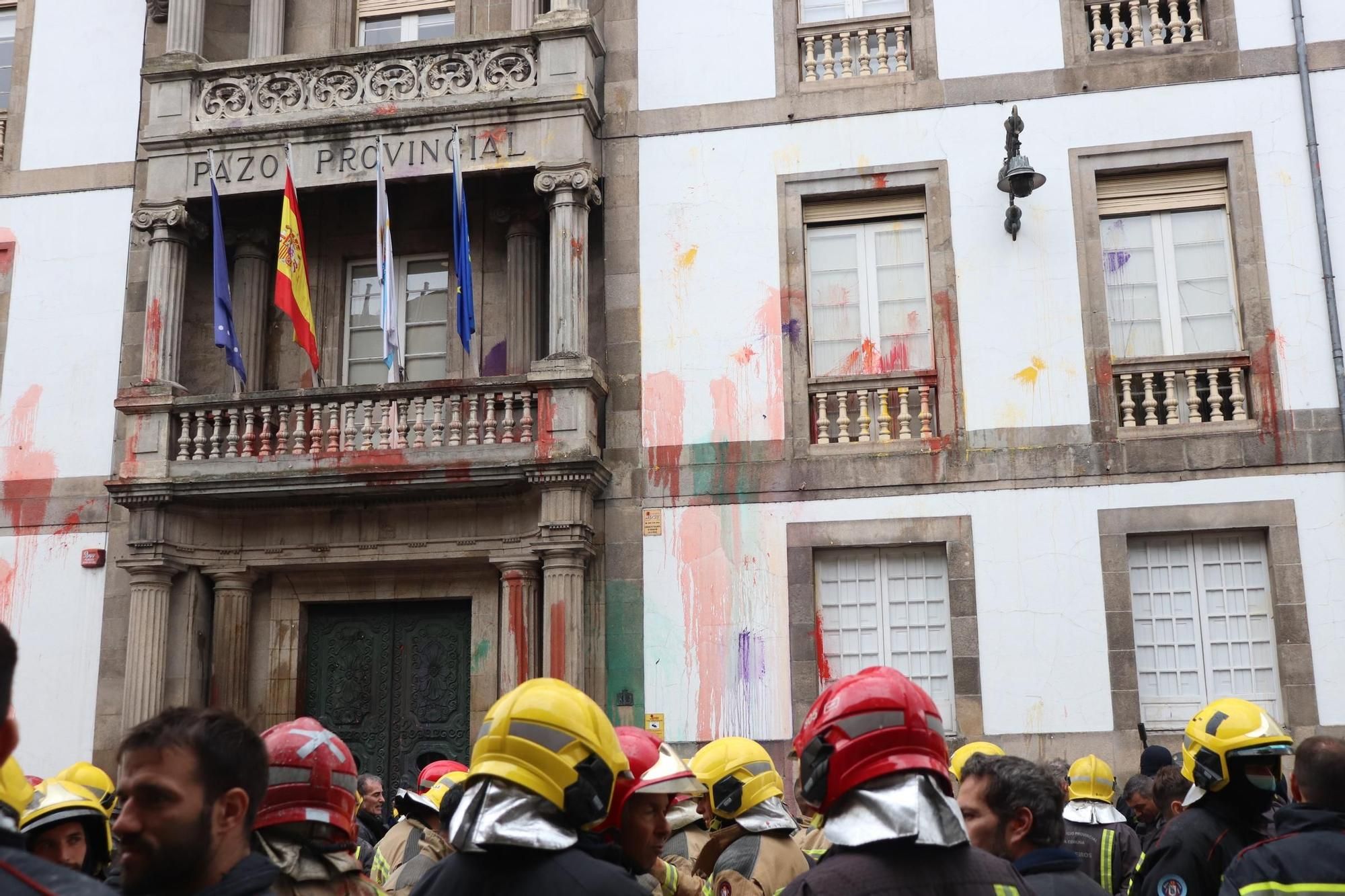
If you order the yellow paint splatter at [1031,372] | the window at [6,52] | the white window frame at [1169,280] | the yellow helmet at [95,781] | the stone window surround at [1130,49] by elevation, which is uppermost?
the window at [6,52]

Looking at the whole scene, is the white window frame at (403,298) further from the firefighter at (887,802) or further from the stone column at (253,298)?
the firefighter at (887,802)

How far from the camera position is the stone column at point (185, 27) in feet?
50.4

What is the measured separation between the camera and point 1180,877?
5.10m

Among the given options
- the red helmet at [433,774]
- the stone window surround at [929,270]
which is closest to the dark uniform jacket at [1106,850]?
the red helmet at [433,774]

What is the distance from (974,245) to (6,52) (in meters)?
11.9

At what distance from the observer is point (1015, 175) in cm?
1315

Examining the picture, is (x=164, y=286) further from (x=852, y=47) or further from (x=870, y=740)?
(x=870, y=740)

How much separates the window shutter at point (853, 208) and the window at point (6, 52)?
9874mm

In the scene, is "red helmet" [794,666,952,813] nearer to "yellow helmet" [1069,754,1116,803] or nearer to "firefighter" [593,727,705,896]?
"firefighter" [593,727,705,896]

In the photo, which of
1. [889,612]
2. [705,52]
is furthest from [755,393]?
[705,52]

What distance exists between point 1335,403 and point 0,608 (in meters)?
14.0

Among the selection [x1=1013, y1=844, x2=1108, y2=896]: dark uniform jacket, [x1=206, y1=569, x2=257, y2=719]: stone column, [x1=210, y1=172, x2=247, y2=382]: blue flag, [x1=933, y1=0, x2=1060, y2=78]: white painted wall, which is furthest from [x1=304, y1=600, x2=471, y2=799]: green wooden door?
[x1=1013, y1=844, x2=1108, y2=896]: dark uniform jacket

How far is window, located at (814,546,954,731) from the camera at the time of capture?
13.5m

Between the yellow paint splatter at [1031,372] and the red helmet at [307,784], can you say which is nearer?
the red helmet at [307,784]
